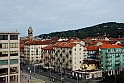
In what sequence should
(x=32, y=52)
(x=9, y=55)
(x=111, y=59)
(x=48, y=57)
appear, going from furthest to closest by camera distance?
(x=32, y=52), (x=48, y=57), (x=111, y=59), (x=9, y=55)

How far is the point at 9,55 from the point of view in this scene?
44.0 meters

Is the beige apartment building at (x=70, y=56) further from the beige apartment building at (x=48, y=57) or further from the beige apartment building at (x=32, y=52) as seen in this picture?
the beige apartment building at (x=32, y=52)

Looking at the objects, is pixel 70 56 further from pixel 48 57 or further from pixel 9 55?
pixel 9 55

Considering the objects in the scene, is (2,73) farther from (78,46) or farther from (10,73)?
(78,46)

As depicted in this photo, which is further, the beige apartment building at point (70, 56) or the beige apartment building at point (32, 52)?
the beige apartment building at point (32, 52)

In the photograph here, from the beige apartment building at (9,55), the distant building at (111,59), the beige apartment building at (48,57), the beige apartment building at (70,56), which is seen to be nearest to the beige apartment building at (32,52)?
the beige apartment building at (48,57)

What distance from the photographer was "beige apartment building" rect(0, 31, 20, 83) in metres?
43.2

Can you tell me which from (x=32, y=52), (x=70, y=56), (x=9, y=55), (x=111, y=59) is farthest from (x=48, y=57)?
(x=9, y=55)

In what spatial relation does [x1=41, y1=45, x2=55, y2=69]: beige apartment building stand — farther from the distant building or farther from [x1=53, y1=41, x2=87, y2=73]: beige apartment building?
the distant building

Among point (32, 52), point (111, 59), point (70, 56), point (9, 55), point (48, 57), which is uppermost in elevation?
point (32, 52)

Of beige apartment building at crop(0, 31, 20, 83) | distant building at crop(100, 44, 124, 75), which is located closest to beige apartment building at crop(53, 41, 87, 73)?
distant building at crop(100, 44, 124, 75)

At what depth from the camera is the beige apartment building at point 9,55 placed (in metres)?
43.2

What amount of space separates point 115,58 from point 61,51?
1755cm

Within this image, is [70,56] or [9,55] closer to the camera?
[9,55]
